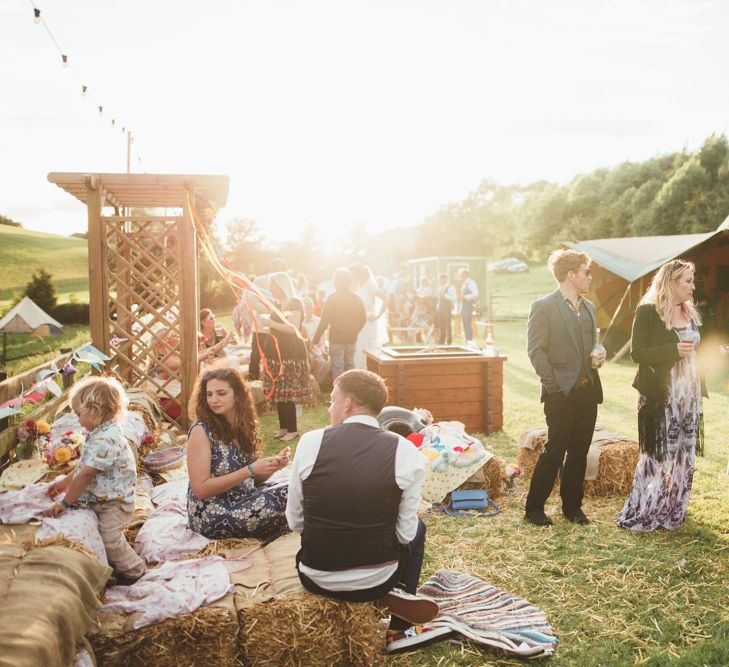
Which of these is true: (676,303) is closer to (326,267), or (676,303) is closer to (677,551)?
(677,551)

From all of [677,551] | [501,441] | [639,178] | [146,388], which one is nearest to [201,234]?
[146,388]

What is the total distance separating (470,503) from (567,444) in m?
0.83

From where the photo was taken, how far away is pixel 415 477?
7.78ft

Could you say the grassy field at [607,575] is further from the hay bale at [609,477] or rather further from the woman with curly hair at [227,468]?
the woman with curly hair at [227,468]

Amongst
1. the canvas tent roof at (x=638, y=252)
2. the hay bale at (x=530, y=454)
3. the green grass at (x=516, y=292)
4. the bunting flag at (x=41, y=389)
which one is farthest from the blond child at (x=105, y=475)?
the green grass at (x=516, y=292)

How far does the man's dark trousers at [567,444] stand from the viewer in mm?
3834

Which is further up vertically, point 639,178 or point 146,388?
point 639,178

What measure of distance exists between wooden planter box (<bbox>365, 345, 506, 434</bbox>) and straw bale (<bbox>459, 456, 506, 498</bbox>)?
180 centimetres

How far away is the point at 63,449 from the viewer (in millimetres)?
3828

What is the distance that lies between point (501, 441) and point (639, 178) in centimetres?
2906

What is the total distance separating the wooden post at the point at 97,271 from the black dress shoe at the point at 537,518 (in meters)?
4.17

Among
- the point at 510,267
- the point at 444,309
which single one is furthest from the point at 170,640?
the point at 510,267

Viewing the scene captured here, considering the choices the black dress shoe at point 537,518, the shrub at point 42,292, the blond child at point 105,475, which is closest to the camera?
the blond child at point 105,475

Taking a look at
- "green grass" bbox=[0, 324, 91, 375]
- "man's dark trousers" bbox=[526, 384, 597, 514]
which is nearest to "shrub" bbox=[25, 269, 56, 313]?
"green grass" bbox=[0, 324, 91, 375]
